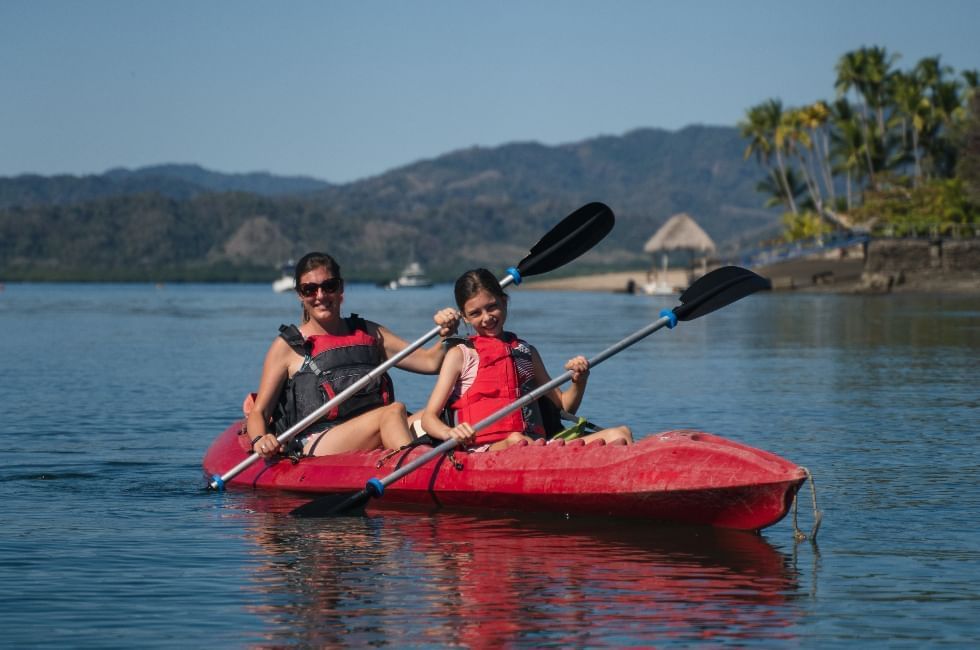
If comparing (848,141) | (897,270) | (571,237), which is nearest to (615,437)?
(571,237)

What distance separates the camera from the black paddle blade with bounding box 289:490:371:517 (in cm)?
959

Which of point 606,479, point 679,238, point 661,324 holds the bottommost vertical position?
point 606,479

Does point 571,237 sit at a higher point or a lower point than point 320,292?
higher

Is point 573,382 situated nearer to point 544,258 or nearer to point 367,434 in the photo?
point 544,258

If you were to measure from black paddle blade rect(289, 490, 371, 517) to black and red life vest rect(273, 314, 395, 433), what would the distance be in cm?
A: 79

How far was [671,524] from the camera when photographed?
9039mm

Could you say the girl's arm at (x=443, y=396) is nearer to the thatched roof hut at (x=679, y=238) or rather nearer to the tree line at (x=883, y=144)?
the tree line at (x=883, y=144)

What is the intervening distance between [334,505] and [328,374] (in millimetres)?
974

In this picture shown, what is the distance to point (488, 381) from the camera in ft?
30.9

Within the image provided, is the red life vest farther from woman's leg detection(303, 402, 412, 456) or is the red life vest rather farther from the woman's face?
the woman's face

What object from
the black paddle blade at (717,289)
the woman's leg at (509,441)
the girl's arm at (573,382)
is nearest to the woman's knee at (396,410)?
the woman's leg at (509,441)

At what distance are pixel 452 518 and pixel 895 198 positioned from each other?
210 ft

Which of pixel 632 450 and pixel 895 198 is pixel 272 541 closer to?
pixel 632 450

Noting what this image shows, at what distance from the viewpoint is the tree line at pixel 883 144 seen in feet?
218
